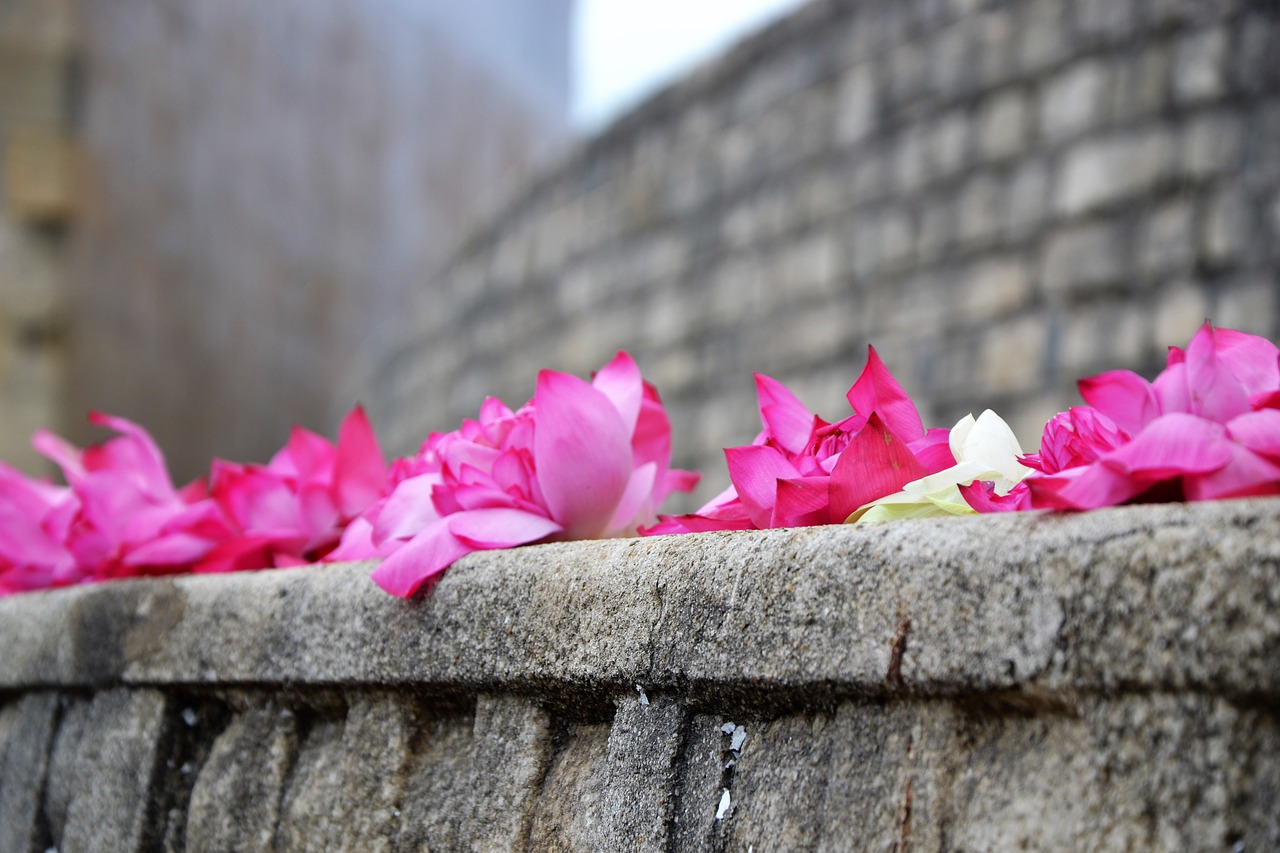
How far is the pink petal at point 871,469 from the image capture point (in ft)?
3.44

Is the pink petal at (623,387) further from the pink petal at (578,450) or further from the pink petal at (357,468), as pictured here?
the pink petal at (357,468)

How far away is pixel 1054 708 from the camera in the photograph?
82 centimetres

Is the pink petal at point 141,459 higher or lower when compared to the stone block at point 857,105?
lower

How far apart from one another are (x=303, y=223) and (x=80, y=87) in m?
2.70

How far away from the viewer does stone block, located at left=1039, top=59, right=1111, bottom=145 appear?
4.11 meters

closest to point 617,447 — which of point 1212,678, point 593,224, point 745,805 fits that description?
point 745,805

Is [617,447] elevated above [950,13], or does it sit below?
below

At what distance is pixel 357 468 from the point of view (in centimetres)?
166

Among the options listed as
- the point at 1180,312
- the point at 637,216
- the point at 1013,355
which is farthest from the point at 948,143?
the point at 637,216

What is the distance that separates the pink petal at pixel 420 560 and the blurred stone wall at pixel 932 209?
2824 millimetres

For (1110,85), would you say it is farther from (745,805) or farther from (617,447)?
(745,805)

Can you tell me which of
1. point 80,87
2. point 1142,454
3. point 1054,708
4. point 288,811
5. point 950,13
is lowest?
point 288,811

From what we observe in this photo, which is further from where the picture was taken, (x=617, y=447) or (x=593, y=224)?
(x=593, y=224)

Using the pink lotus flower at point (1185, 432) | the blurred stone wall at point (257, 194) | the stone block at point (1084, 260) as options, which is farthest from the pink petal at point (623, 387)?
the blurred stone wall at point (257, 194)
